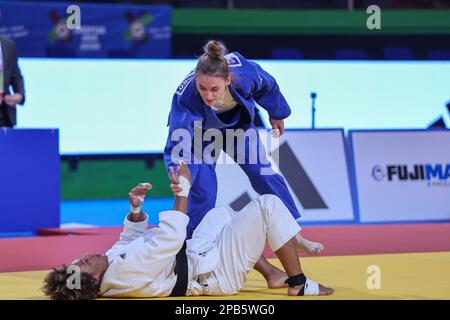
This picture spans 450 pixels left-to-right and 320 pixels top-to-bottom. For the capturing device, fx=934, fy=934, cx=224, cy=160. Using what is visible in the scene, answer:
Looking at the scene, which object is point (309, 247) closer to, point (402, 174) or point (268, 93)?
point (268, 93)

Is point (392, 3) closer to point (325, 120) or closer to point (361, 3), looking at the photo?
point (361, 3)

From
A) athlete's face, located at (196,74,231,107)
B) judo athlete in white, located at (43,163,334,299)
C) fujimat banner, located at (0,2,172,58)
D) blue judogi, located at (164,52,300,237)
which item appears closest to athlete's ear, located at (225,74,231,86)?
athlete's face, located at (196,74,231,107)

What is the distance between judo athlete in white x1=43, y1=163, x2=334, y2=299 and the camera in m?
4.38

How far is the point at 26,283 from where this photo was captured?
521 cm

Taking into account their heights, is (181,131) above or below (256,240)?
above

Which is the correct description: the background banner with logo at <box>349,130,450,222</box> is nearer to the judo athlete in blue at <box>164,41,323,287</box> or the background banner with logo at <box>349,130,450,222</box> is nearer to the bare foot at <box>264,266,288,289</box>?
the judo athlete in blue at <box>164,41,323,287</box>

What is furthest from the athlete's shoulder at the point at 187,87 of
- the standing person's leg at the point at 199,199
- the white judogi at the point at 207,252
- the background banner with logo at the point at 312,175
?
the background banner with logo at the point at 312,175

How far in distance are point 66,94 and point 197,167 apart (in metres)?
5.72

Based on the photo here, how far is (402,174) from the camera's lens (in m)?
8.99

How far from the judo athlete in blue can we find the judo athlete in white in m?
0.44

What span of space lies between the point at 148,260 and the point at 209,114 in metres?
1.28

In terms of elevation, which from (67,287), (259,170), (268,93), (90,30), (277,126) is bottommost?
(67,287)

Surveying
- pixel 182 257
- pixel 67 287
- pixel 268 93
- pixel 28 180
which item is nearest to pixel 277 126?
pixel 268 93
